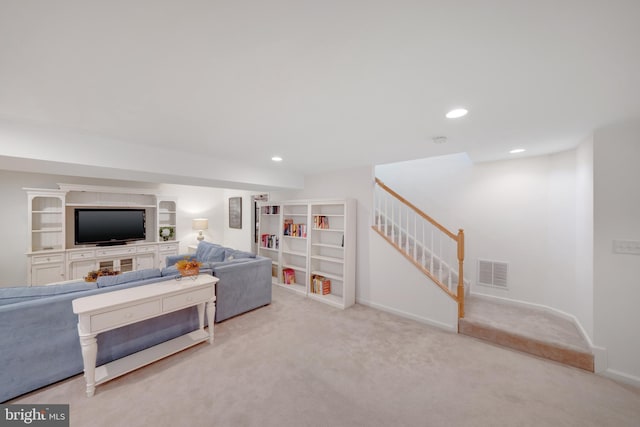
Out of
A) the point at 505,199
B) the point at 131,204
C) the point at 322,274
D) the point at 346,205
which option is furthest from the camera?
the point at 131,204

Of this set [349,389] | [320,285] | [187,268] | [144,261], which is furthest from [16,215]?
[349,389]

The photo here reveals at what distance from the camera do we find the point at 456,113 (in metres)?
1.88

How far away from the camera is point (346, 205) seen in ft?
12.6

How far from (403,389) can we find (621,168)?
274 cm

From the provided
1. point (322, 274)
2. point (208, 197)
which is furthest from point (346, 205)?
point (208, 197)

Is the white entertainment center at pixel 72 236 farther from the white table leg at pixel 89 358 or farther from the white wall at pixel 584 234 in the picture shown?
the white wall at pixel 584 234

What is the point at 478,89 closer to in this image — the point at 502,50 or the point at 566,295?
the point at 502,50

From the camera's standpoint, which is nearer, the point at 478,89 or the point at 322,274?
the point at 478,89

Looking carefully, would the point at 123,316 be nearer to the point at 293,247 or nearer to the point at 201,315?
the point at 201,315

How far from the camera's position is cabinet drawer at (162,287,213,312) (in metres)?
2.36

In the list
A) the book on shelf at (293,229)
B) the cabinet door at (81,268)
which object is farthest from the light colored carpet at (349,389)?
the cabinet door at (81,268)

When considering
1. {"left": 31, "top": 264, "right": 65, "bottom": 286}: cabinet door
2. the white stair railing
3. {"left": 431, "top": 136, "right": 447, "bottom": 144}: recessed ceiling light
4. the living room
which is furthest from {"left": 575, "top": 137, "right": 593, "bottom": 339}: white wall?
{"left": 31, "top": 264, "right": 65, "bottom": 286}: cabinet door

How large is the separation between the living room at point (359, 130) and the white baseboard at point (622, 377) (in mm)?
19
